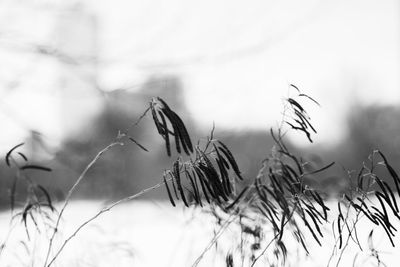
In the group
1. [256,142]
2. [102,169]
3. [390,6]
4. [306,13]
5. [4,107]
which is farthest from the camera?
[102,169]

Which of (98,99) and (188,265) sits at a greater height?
(98,99)

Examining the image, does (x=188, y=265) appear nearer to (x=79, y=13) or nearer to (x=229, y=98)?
(x=229, y=98)

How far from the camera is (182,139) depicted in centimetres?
101

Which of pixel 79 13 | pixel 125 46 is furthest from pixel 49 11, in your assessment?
pixel 125 46

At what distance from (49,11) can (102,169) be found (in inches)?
54.1

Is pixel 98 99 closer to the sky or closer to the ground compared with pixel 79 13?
closer to the ground

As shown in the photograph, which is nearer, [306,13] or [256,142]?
[306,13]

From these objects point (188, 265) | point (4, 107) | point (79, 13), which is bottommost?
point (188, 265)

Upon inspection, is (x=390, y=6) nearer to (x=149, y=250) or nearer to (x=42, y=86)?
(x=42, y=86)

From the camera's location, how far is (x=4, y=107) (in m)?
1.26

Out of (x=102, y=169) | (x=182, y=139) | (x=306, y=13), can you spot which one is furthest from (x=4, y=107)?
(x=102, y=169)

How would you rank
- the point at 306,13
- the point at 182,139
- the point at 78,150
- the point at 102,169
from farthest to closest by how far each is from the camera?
the point at 102,169
the point at 78,150
the point at 306,13
the point at 182,139

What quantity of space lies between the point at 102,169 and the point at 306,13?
1767 millimetres

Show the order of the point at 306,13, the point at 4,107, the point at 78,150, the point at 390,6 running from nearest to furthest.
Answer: the point at 306,13 < the point at 4,107 < the point at 78,150 < the point at 390,6
